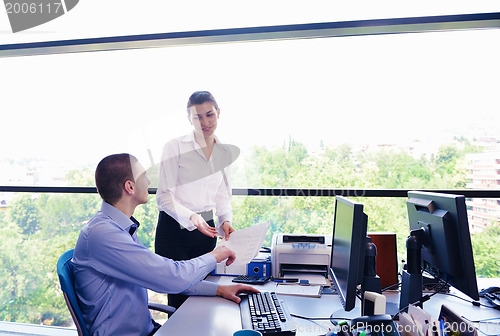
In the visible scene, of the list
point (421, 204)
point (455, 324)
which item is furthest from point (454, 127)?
point (455, 324)

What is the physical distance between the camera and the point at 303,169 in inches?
112

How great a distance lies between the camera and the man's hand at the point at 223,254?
1548 millimetres

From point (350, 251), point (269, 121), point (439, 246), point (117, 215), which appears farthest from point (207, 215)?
point (439, 246)

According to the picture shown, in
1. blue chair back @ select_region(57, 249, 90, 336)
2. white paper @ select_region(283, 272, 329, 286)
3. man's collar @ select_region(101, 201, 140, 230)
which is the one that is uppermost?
man's collar @ select_region(101, 201, 140, 230)

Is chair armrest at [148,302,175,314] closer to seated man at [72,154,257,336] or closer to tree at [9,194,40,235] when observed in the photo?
seated man at [72,154,257,336]

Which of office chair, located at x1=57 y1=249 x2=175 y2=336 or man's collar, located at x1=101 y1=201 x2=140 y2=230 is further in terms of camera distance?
man's collar, located at x1=101 y1=201 x2=140 y2=230

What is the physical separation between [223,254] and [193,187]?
2.55 feet

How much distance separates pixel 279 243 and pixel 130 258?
943 mm

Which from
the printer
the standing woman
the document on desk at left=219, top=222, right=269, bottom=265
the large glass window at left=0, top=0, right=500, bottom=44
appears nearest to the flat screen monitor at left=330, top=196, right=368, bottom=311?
the document on desk at left=219, top=222, right=269, bottom=265

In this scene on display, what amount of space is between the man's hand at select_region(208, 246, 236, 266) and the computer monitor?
0.73 meters

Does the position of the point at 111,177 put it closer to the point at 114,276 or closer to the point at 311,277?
the point at 114,276

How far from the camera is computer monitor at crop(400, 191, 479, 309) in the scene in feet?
3.63

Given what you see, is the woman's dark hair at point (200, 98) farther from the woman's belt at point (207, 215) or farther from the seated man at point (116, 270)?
the seated man at point (116, 270)

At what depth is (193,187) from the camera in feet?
7.40
